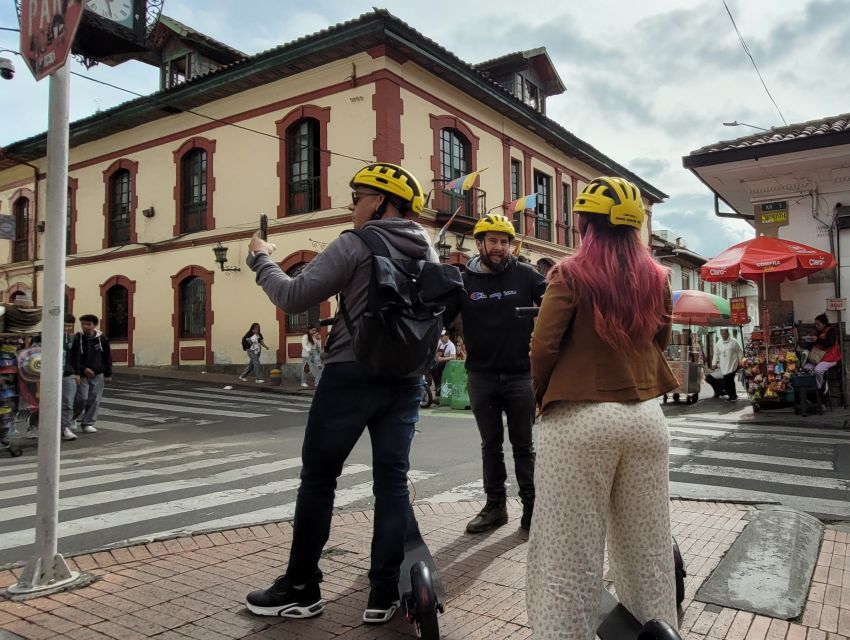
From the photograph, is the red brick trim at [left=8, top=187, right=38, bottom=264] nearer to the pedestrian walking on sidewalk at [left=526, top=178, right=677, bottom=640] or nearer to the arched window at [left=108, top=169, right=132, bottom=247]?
the arched window at [left=108, top=169, right=132, bottom=247]

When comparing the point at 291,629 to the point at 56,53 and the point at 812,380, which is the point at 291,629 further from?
the point at 812,380

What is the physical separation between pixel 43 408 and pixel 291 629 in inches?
66.4

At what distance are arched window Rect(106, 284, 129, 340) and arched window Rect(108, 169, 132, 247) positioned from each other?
5.78 ft

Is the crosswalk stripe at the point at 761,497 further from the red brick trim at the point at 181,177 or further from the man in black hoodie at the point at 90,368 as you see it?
the red brick trim at the point at 181,177

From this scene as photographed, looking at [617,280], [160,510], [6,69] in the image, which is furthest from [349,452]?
[6,69]

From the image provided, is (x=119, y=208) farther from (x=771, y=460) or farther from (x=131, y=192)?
(x=771, y=460)

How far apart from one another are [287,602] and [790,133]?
Answer: 1213 centimetres

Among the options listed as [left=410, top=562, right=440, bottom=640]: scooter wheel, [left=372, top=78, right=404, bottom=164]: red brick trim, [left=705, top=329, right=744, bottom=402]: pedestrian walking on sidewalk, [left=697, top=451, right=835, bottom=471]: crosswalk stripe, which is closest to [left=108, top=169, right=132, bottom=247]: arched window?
[left=372, top=78, right=404, bottom=164]: red brick trim

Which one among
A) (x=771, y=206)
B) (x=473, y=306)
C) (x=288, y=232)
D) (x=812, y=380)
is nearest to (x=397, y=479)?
(x=473, y=306)

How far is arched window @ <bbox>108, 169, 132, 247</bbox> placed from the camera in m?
24.1

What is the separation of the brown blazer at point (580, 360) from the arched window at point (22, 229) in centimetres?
2973

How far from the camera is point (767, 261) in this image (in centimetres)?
1105

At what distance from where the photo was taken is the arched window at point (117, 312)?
942 inches

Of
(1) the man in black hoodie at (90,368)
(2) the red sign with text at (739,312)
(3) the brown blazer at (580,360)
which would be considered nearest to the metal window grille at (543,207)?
(2) the red sign with text at (739,312)
